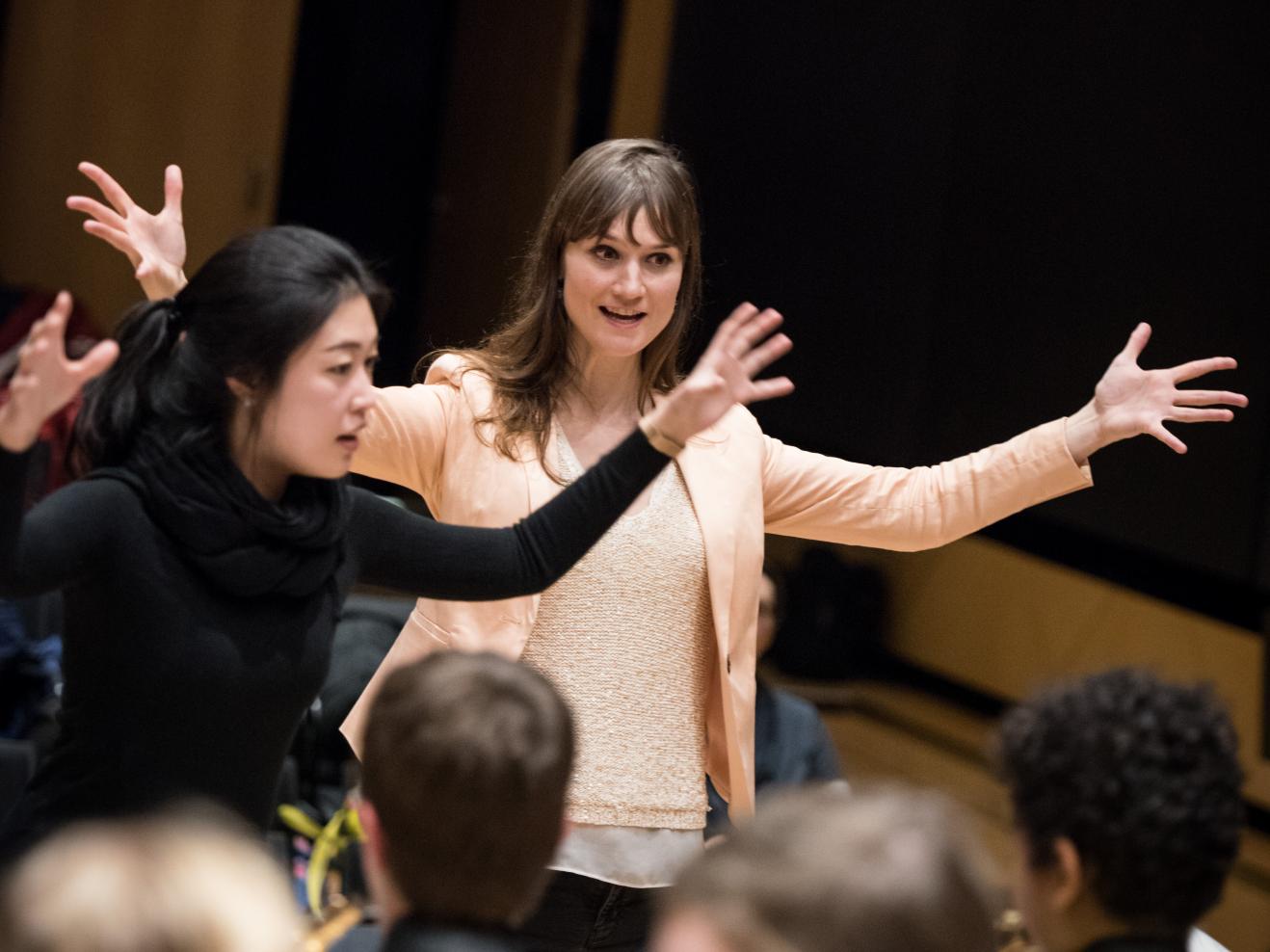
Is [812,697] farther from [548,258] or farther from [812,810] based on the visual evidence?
[812,810]

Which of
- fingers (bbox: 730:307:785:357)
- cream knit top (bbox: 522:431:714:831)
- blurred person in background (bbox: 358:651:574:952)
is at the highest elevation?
fingers (bbox: 730:307:785:357)

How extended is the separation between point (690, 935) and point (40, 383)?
77cm

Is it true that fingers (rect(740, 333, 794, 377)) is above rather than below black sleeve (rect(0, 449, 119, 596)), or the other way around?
above

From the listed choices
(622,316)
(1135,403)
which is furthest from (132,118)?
(1135,403)

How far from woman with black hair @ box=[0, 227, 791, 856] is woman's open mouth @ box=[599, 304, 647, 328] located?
42 centimetres

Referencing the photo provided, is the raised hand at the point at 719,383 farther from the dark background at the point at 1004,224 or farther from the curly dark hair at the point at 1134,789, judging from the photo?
the dark background at the point at 1004,224

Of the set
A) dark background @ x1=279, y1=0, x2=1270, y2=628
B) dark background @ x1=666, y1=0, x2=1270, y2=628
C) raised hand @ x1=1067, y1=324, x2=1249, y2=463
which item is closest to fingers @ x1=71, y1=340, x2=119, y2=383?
raised hand @ x1=1067, y1=324, x2=1249, y2=463

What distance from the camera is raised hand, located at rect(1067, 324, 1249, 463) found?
229 centimetres

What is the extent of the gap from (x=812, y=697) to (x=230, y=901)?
5.31 metres

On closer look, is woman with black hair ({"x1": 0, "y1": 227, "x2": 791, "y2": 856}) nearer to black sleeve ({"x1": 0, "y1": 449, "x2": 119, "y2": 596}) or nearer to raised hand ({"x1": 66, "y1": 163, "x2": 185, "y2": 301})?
black sleeve ({"x1": 0, "y1": 449, "x2": 119, "y2": 596})

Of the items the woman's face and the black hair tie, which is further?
the woman's face

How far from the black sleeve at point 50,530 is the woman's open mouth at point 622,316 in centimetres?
78

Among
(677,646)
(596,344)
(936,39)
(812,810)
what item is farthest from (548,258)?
(936,39)

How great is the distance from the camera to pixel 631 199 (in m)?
2.28
